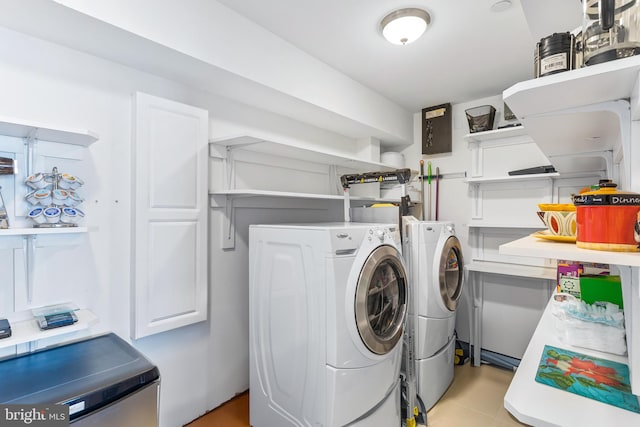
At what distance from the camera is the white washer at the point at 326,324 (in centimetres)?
169

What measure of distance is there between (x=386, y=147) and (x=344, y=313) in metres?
2.92

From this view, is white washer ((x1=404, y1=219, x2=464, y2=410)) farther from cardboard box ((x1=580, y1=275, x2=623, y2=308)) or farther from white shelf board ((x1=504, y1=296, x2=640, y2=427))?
white shelf board ((x1=504, y1=296, x2=640, y2=427))

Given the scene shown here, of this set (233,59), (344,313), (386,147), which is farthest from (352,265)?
(386,147)

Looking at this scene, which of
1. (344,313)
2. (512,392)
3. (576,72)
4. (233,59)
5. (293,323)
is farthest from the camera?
(233,59)

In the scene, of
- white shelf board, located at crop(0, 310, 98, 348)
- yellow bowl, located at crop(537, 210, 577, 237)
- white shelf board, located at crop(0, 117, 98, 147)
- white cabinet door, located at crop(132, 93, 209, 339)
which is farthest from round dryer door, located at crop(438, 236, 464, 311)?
white shelf board, located at crop(0, 117, 98, 147)

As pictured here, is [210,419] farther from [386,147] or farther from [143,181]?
[386,147]

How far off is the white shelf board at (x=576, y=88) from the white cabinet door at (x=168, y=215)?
73.8 inches

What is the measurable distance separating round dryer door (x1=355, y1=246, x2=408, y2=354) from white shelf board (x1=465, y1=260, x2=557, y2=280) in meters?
1.48

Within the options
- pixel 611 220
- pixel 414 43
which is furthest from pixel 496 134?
pixel 611 220

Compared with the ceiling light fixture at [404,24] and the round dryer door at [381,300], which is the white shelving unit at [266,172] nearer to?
the round dryer door at [381,300]

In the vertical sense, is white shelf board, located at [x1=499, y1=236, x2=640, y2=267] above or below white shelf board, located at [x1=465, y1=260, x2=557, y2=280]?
above

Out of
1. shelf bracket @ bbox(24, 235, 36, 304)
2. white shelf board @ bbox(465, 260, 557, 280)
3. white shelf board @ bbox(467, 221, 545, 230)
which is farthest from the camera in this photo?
white shelf board @ bbox(467, 221, 545, 230)

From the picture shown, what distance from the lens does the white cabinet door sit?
74.5 inches

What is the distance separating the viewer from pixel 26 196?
5.05 feet
